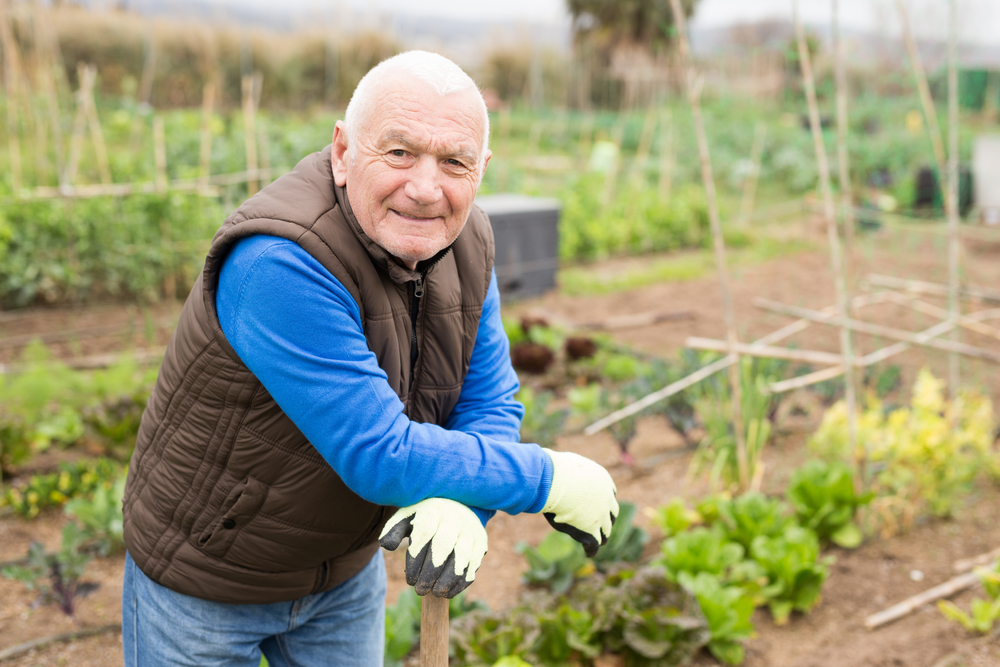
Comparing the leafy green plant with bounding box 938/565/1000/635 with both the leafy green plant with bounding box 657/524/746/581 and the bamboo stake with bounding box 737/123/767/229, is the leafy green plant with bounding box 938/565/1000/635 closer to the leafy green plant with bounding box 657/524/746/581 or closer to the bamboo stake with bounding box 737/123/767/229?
the leafy green plant with bounding box 657/524/746/581

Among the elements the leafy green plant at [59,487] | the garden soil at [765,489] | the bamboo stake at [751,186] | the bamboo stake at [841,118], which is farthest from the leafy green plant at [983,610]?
the bamboo stake at [751,186]

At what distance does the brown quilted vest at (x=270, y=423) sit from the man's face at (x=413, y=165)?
4cm

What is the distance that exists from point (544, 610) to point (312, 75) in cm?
1422

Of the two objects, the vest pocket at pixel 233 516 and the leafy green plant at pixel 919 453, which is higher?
the vest pocket at pixel 233 516

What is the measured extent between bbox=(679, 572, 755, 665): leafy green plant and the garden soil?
2.7 inches

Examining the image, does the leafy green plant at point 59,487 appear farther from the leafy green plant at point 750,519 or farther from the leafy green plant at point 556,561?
the leafy green plant at point 750,519

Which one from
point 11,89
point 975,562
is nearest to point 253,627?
point 975,562

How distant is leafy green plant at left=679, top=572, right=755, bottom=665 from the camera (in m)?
2.28

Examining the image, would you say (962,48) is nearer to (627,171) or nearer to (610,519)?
(627,171)

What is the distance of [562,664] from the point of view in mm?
2199

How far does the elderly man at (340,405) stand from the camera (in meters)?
1.08

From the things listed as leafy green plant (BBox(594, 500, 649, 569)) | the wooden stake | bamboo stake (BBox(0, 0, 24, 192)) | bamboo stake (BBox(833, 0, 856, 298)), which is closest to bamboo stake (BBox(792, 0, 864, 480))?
bamboo stake (BBox(833, 0, 856, 298))

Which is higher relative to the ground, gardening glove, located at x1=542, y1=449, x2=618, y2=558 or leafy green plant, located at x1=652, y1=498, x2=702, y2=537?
gardening glove, located at x1=542, y1=449, x2=618, y2=558

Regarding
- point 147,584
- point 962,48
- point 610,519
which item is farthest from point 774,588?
point 962,48
